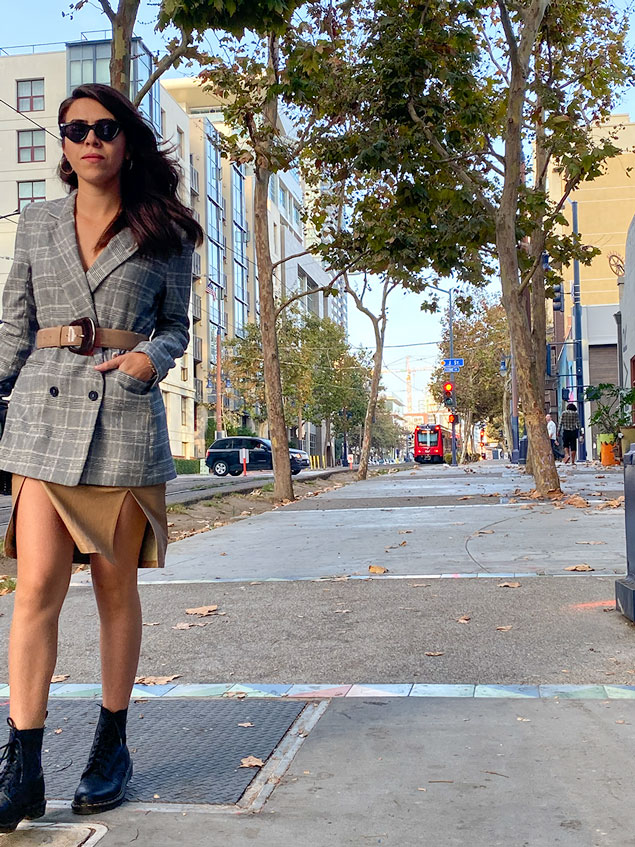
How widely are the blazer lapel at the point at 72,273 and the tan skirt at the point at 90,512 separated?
0.48m

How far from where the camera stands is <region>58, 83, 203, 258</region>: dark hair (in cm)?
290

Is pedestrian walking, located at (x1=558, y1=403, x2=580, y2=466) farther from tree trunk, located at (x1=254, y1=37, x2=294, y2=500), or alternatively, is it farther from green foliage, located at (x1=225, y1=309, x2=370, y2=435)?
green foliage, located at (x1=225, y1=309, x2=370, y2=435)

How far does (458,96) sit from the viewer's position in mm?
14586

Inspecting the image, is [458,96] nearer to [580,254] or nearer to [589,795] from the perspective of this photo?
[580,254]

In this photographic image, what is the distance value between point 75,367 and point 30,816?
1.16 m

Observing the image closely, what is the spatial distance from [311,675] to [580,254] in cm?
1503

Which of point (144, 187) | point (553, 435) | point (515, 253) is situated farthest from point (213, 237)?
point (144, 187)

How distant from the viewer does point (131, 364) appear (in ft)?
9.06

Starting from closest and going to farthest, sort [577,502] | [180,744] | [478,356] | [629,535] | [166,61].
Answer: [180,744] < [629,535] < [166,61] < [577,502] < [478,356]

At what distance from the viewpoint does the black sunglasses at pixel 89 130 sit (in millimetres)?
2881

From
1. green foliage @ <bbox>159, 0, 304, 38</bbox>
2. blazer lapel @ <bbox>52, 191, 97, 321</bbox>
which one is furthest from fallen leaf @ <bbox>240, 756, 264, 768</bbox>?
green foliage @ <bbox>159, 0, 304, 38</bbox>

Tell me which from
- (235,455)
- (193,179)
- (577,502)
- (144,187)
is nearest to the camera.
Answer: (144,187)

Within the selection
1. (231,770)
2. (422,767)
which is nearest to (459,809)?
(422,767)

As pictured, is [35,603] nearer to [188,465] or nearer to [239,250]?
[188,465]
